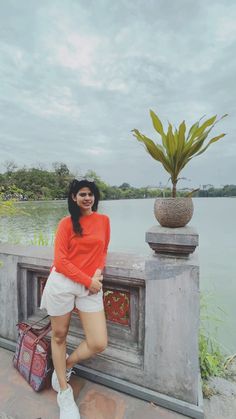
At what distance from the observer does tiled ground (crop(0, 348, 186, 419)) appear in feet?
4.85

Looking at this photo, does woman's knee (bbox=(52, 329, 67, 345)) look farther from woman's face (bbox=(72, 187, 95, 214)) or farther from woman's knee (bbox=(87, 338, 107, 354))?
woman's face (bbox=(72, 187, 95, 214))

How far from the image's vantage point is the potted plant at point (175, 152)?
55.8 inches

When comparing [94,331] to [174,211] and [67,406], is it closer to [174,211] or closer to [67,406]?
[67,406]

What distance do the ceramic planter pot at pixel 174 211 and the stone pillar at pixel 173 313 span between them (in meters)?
0.05

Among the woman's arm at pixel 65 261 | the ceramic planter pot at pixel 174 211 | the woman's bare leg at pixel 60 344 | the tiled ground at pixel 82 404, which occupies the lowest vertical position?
the tiled ground at pixel 82 404

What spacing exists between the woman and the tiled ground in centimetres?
14

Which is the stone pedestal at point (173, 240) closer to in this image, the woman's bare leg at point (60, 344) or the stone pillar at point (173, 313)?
the stone pillar at point (173, 313)

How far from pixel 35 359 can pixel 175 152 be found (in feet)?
5.47

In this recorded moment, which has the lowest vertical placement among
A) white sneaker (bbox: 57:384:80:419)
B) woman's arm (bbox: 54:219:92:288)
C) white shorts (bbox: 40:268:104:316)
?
white sneaker (bbox: 57:384:80:419)

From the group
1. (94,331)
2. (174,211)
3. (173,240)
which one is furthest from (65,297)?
(174,211)

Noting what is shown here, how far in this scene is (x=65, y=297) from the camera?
143cm

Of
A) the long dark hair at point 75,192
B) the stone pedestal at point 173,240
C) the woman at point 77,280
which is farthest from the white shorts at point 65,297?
the stone pedestal at point 173,240

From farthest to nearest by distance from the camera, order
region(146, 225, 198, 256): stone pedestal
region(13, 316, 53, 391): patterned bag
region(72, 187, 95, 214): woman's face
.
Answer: region(13, 316, 53, 391): patterned bag, region(72, 187, 95, 214): woman's face, region(146, 225, 198, 256): stone pedestal

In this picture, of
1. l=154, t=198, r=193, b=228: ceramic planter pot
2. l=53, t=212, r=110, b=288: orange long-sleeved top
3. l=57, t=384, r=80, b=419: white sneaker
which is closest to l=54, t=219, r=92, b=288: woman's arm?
l=53, t=212, r=110, b=288: orange long-sleeved top
